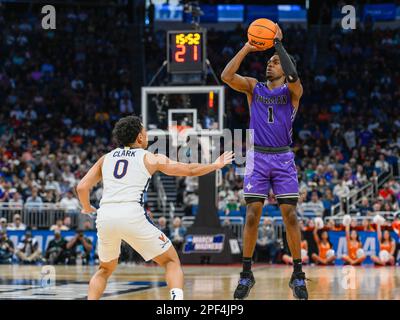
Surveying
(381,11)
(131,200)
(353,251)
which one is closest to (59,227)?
(353,251)

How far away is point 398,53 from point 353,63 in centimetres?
177

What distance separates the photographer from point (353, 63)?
3281 centimetres

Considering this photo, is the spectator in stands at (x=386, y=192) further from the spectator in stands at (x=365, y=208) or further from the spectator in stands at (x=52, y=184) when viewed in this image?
the spectator in stands at (x=52, y=184)

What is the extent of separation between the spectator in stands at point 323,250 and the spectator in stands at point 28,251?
724 cm

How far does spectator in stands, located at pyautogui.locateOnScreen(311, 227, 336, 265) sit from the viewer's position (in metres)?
21.0

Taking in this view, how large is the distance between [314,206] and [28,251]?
7825 millimetres

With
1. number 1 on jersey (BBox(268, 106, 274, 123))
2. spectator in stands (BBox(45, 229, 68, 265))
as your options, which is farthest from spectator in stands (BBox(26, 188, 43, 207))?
number 1 on jersey (BBox(268, 106, 274, 123))

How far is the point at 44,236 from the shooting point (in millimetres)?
22797

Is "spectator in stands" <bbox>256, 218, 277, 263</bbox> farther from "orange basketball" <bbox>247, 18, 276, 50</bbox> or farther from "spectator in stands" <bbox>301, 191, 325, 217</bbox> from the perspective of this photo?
"orange basketball" <bbox>247, 18, 276, 50</bbox>

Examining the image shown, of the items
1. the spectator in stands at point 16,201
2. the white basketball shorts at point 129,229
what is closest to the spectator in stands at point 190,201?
the spectator in stands at point 16,201

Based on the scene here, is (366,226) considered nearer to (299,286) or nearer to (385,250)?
(385,250)

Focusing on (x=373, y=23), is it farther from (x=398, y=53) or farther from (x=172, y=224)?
(x=172, y=224)
